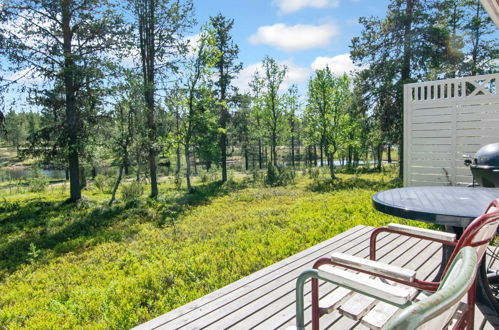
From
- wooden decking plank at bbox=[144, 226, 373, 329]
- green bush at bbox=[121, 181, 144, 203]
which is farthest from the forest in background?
wooden decking plank at bbox=[144, 226, 373, 329]

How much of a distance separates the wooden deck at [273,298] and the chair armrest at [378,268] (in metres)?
0.84

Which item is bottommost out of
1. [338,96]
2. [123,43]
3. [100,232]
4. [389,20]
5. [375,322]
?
[100,232]

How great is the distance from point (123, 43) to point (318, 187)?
1109cm

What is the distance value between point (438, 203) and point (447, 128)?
4.39 m

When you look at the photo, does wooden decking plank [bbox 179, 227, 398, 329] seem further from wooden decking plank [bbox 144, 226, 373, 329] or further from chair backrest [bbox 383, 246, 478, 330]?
chair backrest [bbox 383, 246, 478, 330]

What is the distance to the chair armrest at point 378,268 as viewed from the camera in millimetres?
1284

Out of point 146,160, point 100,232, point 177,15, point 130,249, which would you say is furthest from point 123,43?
point 130,249

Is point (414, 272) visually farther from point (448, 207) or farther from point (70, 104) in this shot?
point (70, 104)

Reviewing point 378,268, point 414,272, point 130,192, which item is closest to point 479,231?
point 414,272

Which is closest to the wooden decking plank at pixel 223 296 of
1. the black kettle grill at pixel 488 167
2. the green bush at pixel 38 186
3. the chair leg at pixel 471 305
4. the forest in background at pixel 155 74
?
the chair leg at pixel 471 305

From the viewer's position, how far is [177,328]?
2.17 meters

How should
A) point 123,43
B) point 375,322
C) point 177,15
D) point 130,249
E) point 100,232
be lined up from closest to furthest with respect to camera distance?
point 375,322
point 130,249
point 100,232
point 123,43
point 177,15

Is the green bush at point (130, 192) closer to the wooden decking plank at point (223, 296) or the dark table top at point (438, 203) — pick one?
the wooden decking plank at point (223, 296)

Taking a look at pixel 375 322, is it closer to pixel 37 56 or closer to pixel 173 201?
pixel 173 201
